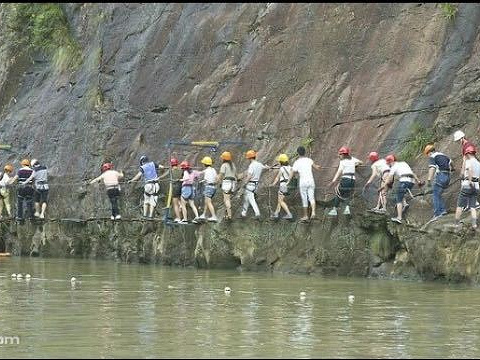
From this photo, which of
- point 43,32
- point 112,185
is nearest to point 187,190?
point 112,185

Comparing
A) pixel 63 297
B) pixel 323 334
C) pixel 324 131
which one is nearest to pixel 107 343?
pixel 323 334

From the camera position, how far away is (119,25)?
41.0 meters

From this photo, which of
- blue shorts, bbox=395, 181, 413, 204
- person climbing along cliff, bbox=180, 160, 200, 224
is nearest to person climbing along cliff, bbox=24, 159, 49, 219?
person climbing along cliff, bbox=180, 160, 200, 224

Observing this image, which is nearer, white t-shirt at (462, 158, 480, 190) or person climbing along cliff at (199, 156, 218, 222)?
white t-shirt at (462, 158, 480, 190)

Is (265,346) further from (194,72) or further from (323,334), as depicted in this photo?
(194,72)

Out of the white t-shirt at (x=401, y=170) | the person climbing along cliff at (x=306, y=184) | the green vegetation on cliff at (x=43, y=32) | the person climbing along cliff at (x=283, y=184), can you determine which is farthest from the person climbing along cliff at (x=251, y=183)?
the green vegetation on cliff at (x=43, y=32)

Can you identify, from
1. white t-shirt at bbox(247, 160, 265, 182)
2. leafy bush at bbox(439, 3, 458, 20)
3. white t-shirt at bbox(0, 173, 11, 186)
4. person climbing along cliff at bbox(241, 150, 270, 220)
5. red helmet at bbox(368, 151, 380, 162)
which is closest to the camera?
red helmet at bbox(368, 151, 380, 162)

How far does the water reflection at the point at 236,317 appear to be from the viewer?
49.5 feet

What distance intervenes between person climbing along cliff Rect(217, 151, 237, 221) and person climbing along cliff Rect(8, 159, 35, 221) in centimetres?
861

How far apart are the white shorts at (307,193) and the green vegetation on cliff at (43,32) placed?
53.1 ft

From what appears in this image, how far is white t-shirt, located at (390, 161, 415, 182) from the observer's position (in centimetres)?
2655

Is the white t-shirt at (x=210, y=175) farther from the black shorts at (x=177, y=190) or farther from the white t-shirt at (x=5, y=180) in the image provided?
the white t-shirt at (x=5, y=180)

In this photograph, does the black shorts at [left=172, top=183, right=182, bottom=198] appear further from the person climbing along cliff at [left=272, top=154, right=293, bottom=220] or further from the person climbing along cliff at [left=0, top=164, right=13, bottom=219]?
the person climbing along cliff at [left=0, top=164, right=13, bottom=219]

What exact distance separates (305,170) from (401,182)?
2797 millimetres
